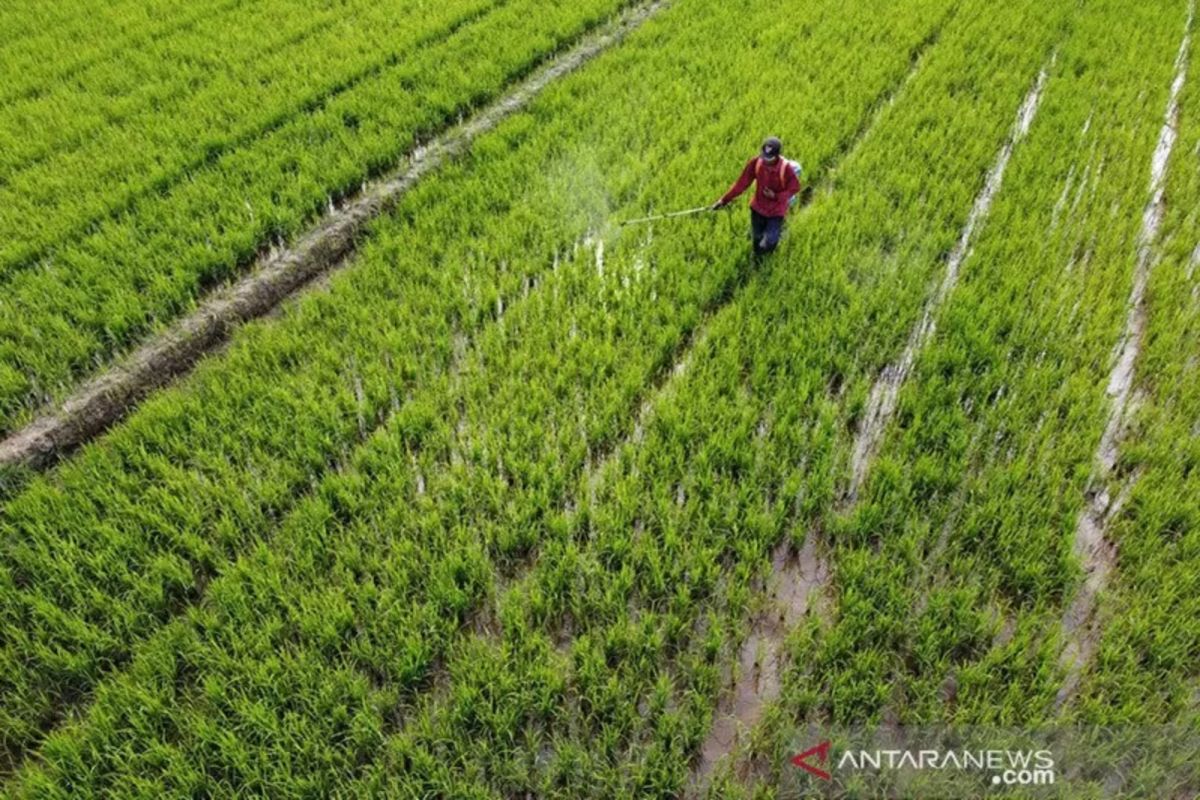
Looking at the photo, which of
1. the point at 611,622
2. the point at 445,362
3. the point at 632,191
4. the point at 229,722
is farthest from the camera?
the point at 632,191

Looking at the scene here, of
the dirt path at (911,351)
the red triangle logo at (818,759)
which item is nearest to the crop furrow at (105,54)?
the dirt path at (911,351)

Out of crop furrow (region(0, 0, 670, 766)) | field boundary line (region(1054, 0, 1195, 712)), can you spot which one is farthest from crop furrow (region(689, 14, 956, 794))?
crop furrow (region(0, 0, 670, 766))

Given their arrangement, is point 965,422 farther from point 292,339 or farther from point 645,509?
point 292,339

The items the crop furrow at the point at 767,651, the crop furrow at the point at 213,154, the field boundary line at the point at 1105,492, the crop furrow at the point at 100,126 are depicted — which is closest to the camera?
the crop furrow at the point at 767,651

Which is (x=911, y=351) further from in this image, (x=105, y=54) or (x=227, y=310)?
(x=105, y=54)

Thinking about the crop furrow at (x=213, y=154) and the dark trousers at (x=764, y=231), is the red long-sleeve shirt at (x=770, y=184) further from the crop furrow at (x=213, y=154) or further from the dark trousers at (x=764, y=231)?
the crop furrow at (x=213, y=154)

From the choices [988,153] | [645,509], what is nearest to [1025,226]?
[988,153]
